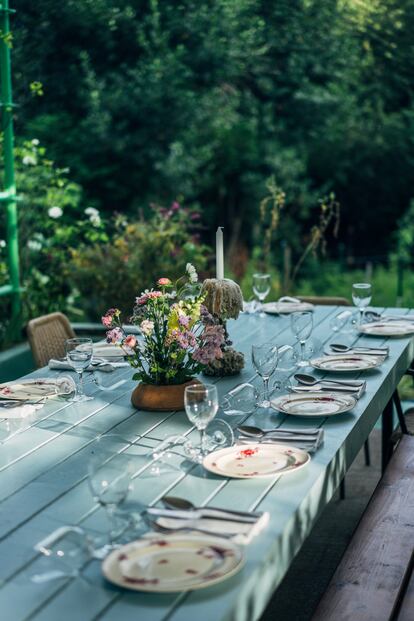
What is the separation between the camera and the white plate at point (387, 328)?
369cm

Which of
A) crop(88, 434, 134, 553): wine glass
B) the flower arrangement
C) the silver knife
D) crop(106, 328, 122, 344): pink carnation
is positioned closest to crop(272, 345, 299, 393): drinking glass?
the flower arrangement

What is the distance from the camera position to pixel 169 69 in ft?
30.2

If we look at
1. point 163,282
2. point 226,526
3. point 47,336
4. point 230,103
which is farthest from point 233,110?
point 226,526

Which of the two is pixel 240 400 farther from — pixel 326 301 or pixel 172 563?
pixel 326 301

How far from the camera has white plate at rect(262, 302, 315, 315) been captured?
4.29 meters

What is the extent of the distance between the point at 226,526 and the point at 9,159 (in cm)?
382

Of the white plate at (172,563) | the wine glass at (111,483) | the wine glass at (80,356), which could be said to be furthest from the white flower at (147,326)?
the white plate at (172,563)

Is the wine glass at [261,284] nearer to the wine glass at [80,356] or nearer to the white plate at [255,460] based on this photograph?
the wine glass at [80,356]

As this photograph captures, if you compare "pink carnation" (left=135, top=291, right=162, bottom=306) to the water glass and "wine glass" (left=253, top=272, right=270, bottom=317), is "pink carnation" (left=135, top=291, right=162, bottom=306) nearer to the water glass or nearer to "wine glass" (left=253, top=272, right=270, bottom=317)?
the water glass

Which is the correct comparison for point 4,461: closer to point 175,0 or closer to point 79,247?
point 79,247

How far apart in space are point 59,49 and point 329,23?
329 centimetres

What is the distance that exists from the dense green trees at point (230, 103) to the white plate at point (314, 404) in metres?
5.72

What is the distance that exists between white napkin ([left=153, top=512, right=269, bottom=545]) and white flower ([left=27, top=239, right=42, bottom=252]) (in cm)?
441

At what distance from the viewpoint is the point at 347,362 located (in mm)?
3207
